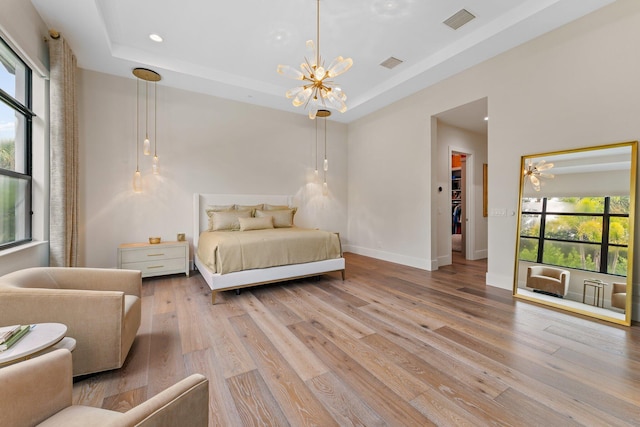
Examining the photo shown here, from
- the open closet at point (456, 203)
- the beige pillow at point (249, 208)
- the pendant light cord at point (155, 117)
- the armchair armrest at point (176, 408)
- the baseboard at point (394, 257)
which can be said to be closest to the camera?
the armchair armrest at point (176, 408)

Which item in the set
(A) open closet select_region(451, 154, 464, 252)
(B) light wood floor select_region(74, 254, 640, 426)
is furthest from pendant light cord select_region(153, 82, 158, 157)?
(A) open closet select_region(451, 154, 464, 252)

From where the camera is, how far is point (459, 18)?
3.02 metres

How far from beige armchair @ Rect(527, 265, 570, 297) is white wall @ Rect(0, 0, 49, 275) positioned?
5335 millimetres

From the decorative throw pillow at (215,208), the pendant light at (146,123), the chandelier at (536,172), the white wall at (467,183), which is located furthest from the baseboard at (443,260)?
the pendant light at (146,123)

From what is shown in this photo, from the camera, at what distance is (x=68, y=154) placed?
10.2 feet

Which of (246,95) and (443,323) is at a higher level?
(246,95)

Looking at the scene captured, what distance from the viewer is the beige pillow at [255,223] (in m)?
4.21

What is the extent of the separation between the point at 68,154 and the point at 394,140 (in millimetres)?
4990

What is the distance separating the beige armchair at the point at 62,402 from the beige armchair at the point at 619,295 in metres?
3.64

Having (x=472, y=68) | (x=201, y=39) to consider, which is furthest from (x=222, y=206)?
(x=472, y=68)

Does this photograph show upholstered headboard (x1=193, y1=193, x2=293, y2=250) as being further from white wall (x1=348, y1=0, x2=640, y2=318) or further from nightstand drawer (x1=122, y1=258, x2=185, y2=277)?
white wall (x1=348, y1=0, x2=640, y2=318)

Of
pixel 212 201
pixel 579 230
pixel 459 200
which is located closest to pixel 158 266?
pixel 212 201

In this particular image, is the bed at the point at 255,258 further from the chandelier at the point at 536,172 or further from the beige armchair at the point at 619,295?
the beige armchair at the point at 619,295

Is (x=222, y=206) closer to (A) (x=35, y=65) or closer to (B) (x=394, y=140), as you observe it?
(A) (x=35, y=65)
